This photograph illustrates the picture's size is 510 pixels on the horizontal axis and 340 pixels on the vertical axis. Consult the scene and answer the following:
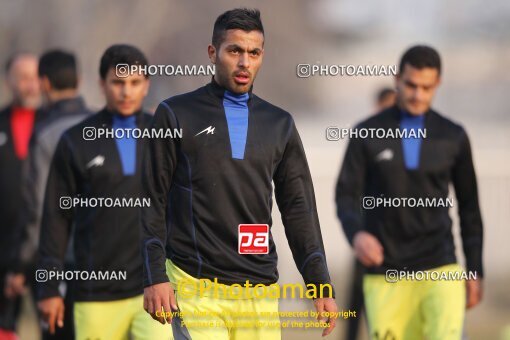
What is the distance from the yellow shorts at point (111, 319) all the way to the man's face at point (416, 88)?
144 cm

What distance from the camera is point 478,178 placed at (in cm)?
557

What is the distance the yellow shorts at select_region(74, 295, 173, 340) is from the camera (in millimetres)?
5328

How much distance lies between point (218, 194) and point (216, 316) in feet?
1.43

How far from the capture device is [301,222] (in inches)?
183

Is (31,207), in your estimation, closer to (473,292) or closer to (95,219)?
(95,219)

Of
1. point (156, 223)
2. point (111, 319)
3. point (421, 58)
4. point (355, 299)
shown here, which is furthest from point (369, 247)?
point (156, 223)

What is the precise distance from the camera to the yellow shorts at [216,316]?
4496 mm

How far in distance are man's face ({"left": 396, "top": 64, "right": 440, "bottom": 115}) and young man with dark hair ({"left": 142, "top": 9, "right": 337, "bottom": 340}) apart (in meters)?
0.94

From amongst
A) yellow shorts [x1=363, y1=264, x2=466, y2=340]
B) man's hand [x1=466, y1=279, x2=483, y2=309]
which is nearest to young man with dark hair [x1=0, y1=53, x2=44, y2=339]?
yellow shorts [x1=363, y1=264, x2=466, y2=340]

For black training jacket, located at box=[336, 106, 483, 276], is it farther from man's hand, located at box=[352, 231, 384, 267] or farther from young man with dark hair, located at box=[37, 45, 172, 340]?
young man with dark hair, located at box=[37, 45, 172, 340]

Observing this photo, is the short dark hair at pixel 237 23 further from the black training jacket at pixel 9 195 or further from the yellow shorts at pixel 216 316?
the black training jacket at pixel 9 195

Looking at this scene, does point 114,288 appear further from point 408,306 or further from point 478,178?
point 478,178

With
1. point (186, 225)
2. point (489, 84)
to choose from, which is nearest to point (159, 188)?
point (186, 225)

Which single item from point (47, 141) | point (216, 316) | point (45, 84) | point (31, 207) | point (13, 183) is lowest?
point (216, 316)
